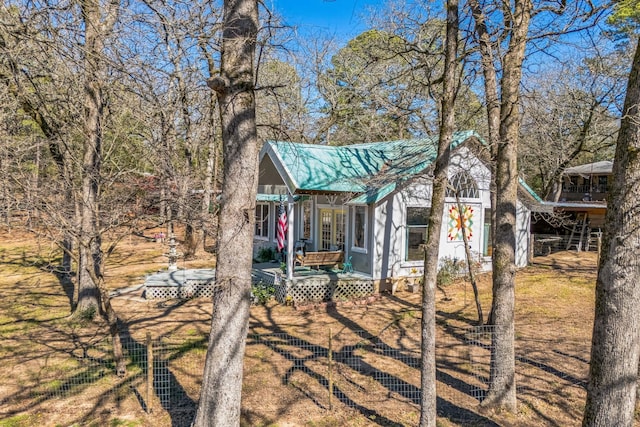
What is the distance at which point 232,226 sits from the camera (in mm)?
4797

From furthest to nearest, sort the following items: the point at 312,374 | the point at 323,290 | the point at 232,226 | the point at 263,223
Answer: the point at 263,223
the point at 323,290
the point at 312,374
the point at 232,226

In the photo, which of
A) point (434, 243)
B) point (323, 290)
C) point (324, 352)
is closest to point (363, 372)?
point (324, 352)

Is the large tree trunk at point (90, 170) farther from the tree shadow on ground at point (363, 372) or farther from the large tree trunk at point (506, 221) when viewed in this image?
the large tree trunk at point (506, 221)

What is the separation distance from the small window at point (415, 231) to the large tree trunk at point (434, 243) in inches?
315

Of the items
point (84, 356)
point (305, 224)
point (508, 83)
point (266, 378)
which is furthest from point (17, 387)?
point (305, 224)

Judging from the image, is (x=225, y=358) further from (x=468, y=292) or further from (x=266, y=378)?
(x=468, y=292)

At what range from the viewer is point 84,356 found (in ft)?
27.1

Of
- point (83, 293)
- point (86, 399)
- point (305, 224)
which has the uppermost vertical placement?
point (305, 224)

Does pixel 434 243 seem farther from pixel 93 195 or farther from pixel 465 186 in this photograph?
pixel 465 186

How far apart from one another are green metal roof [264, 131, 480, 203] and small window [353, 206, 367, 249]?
1.85 ft

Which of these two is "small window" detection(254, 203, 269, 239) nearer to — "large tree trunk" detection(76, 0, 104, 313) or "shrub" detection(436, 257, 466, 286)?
"shrub" detection(436, 257, 466, 286)

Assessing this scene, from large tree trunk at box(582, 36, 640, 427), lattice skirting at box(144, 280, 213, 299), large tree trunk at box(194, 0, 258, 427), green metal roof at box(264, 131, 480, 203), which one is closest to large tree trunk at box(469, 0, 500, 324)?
green metal roof at box(264, 131, 480, 203)

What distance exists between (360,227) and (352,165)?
2.12m

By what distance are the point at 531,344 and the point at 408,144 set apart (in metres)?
7.78
